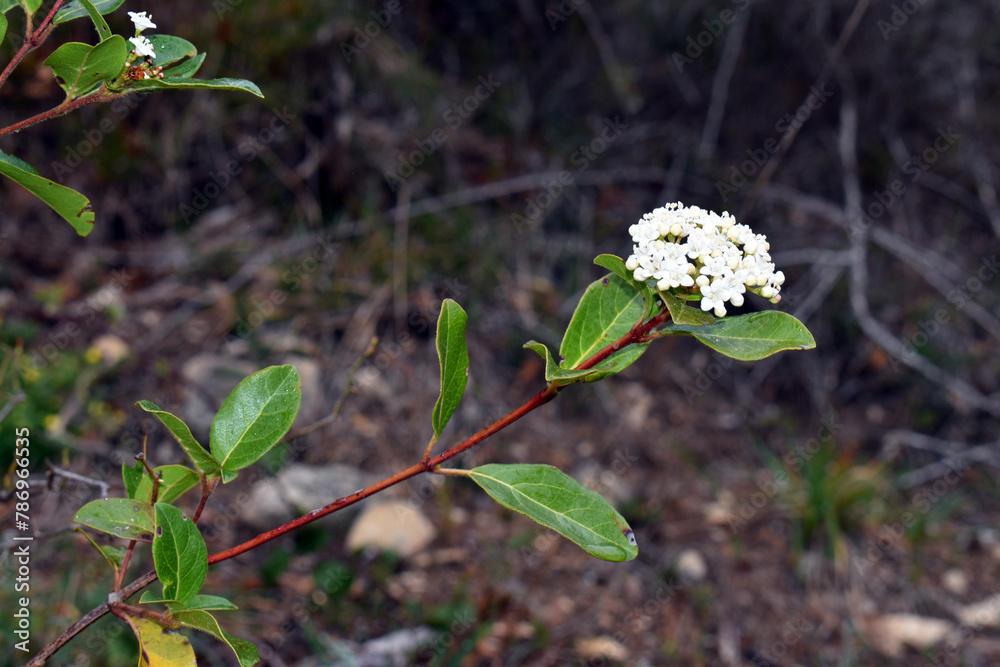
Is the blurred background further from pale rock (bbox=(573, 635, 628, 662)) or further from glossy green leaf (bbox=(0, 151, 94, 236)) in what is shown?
glossy green leaf (bbox=(0, 151, 94, 236))

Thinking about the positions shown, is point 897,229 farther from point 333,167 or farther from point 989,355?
point 333,167

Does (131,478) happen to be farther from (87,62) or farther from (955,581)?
(955,581)

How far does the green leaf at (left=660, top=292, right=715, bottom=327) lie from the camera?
812 mm

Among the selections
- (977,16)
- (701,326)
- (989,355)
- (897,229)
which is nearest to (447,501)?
(701,326)

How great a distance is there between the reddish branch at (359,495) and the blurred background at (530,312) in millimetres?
1169

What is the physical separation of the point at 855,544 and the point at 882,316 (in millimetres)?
1248

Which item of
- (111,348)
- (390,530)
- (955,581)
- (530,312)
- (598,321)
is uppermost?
(598,321)

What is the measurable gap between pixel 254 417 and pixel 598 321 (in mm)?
480

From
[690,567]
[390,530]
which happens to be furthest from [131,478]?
[690,567]

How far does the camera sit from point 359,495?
2.71ft

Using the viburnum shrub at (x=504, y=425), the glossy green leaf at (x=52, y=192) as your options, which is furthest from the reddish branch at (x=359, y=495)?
the glossy green leaf at (x=52, y=192)

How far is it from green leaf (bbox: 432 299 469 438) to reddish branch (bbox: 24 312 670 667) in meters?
0.05

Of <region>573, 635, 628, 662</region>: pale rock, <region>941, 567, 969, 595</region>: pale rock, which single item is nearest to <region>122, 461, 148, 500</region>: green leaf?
<region>573, 635, 628, 662</region>: pale rock

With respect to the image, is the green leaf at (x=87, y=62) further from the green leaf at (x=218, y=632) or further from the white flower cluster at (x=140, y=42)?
the green leaf at (x=218, y=632)
